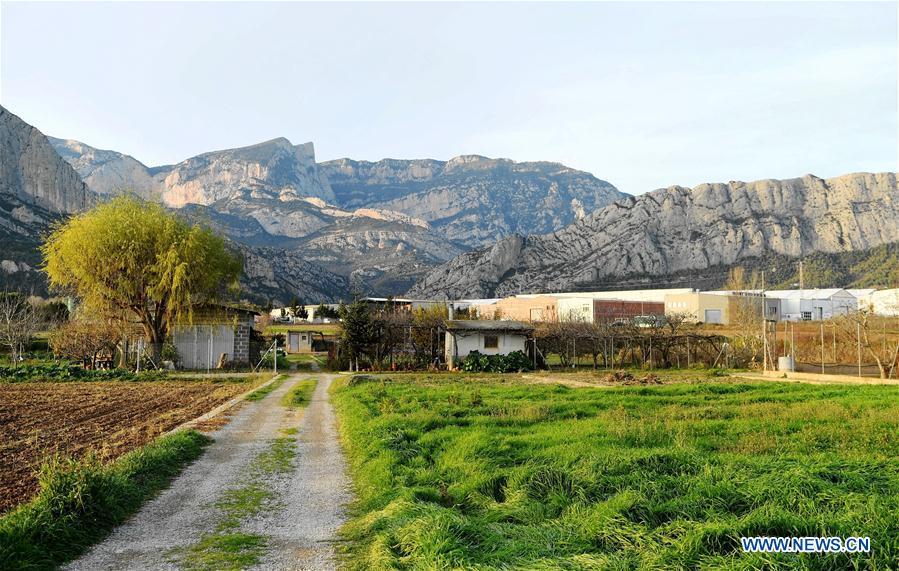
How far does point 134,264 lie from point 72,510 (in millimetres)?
36916

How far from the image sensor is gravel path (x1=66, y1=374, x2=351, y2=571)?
7.18 m

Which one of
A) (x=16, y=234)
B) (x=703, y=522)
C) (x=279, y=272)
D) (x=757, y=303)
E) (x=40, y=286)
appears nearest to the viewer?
(x=703, y=522)

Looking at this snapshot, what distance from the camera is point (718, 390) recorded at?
26.3 metres

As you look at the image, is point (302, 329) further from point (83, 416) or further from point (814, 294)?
point (814, 294)

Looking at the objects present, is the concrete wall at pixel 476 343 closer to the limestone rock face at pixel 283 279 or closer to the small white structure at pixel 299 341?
the small white structure at pixel 299 341

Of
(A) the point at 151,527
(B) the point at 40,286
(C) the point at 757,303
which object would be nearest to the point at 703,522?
(A) the point at 151,527

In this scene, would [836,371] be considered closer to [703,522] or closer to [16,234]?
[703,522]

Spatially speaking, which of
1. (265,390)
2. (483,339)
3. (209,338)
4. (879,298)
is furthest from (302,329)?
(879,298)

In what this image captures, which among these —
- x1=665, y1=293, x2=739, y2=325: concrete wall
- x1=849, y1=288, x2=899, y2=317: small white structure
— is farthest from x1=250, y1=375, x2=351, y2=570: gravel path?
x1=849, y1=288, x2=899, y2=317: small white structure

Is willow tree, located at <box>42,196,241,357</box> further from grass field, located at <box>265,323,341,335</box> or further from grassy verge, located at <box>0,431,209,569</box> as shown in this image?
grassy verge, located at <box>0,431,209,569</box>

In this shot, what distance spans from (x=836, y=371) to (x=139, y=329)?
146ft

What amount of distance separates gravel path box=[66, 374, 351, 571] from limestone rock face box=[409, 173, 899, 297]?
127 m

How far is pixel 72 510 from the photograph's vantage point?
8.03 m

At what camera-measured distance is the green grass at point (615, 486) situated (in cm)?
601
